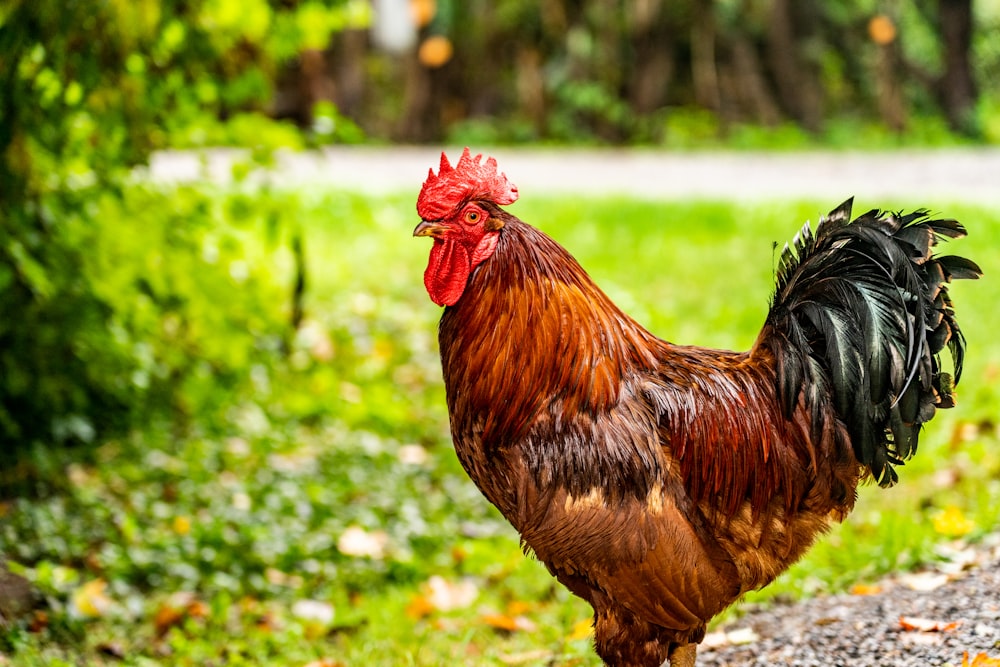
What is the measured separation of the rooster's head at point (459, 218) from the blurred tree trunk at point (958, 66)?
17.8m

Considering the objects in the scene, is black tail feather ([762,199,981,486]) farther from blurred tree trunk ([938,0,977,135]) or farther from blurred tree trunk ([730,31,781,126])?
blurred tree trunk ([730,31,781,126])

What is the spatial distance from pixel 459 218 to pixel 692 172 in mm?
12804

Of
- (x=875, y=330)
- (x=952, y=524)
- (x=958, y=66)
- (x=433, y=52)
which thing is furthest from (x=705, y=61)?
(x=875, y=330)

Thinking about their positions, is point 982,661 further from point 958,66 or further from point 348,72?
point 348,72

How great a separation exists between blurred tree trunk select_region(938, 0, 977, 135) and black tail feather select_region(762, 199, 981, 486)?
17199 millimetres

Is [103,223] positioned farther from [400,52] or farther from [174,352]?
[400,52]

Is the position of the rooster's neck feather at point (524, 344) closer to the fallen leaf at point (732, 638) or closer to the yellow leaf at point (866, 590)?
the fallen leaf at point (732, 638)

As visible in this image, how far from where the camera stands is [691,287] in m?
9.16

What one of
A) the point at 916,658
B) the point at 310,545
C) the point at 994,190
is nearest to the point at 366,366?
the point at 310,545

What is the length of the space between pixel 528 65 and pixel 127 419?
15780 millimetres

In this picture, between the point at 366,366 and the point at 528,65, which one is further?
the point at 528,65

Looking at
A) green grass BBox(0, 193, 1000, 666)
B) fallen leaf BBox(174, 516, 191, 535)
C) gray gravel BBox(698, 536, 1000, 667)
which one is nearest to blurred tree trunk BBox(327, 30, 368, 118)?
green grass BBox(0, 193, 1000, 666)

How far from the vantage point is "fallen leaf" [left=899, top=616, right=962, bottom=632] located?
388cm

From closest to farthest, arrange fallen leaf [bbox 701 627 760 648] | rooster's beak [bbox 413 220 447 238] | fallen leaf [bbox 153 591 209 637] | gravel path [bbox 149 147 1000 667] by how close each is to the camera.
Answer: rooster's beak [bbox 413 220 447 238], gravel path [bbox 149 147 1000 667], fallen leaf [bbox 701 627 760 648], fallen leaf [bbox 153 591 209 637]
